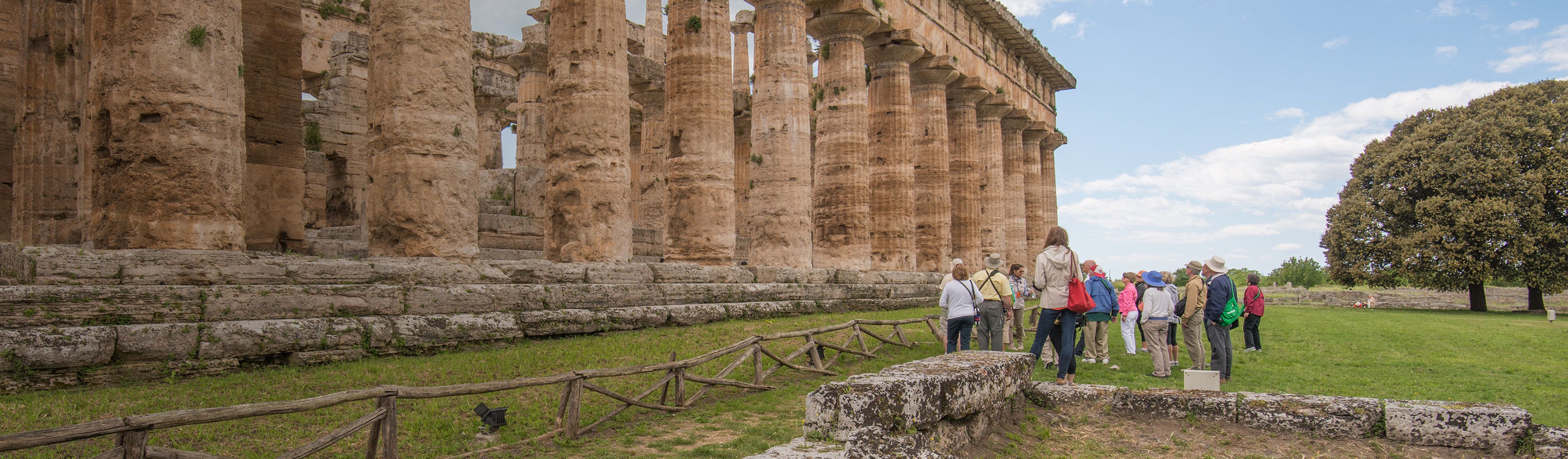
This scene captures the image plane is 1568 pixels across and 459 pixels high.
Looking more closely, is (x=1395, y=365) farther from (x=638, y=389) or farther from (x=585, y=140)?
(x=585, y=140)

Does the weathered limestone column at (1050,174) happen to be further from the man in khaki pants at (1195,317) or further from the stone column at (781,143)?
the man in khaki pants at (1195,317)

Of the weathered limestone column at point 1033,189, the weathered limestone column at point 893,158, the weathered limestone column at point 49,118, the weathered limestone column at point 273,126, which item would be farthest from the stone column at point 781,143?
the weathered limestone column at point 1033,189

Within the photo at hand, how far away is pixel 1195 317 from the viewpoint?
10.5 meters

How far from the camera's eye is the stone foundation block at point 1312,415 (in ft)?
22.2

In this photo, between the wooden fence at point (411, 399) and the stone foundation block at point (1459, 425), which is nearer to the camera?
the wooden fence at point (411, 399)

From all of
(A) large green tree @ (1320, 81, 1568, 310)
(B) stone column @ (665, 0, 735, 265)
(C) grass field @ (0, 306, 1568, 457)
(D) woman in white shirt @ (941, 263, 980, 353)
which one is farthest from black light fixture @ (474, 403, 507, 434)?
(A) large green tree @ (1320, 81, 1568, 310)

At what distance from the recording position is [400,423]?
6676mm

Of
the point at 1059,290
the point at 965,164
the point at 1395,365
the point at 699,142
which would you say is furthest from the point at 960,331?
the point at 965,164

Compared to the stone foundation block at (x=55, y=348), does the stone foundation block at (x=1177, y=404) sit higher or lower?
lower

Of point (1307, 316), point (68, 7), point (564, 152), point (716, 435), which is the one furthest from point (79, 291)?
point (1307, 316)

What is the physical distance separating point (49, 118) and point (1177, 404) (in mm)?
17317

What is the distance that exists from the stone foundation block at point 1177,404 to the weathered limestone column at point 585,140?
8.60 metres

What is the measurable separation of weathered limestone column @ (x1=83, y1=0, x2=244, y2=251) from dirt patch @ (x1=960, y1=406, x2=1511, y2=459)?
8.53 metres

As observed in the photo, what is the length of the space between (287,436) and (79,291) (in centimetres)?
304
